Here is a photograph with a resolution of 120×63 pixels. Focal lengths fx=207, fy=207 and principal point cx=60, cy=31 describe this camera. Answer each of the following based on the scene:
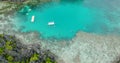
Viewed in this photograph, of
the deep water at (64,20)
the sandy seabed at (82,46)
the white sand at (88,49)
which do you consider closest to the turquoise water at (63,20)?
the deep water at (64,20)

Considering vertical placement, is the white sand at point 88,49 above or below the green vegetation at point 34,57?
below

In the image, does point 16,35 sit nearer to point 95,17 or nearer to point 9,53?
point 9,53

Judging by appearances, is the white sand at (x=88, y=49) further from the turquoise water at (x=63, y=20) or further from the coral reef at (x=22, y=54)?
the turquoise water at (x=63, y=20)

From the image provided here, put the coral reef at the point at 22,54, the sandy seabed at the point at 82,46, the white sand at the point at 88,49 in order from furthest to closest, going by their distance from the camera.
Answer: the sandy seabed at the point at 82,46, the white sand at the point at 88,49, the coral reef at the point at 22,54

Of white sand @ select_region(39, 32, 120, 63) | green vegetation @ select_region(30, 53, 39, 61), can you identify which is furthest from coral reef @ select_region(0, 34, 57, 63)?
white sand @ select_region(39, 32, 120, 63)

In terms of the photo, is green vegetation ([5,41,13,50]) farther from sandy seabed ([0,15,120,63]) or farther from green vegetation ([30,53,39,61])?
green vegetation ([30,53,39,61])

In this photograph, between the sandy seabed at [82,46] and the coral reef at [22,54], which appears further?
the sandy seabed at [82,46]
